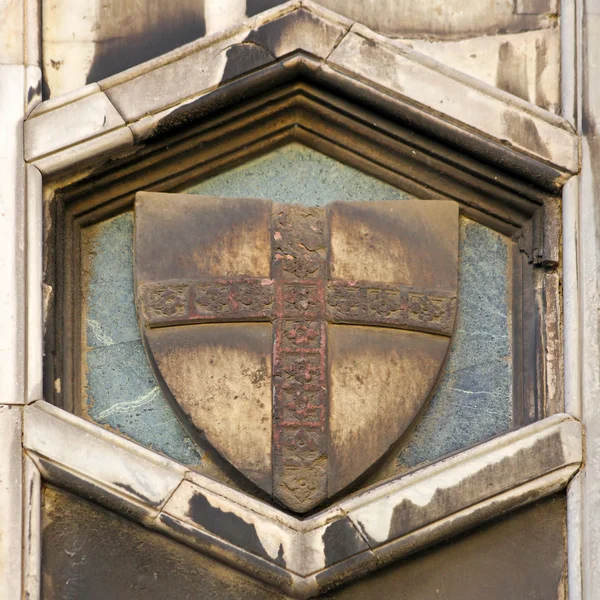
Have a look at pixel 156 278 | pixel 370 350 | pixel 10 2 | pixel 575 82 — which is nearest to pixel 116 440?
pixel 156 278

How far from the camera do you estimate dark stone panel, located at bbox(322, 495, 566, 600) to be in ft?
13.0

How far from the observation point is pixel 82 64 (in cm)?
429

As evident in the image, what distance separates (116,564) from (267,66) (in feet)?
4.93

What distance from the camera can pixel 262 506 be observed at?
3.96 meters

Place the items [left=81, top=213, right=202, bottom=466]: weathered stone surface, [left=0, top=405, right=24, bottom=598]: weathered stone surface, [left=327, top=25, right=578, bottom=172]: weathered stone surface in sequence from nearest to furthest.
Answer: [left=0, top=405, right=24, bottom=598]: weathered stone surface, [left=81, top=213, right=202, bottom=466]: weathered stone surface, [left=327, top=25, right=578, bottom=172]: weathered stone surface

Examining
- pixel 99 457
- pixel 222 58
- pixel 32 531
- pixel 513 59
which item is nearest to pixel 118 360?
pixel 99 457

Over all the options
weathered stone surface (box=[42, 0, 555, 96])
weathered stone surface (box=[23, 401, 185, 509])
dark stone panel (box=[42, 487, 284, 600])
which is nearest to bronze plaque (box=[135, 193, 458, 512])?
weathered stone surface (box=[23, 401, 185, 509])

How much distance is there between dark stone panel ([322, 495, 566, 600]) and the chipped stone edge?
1058 mm

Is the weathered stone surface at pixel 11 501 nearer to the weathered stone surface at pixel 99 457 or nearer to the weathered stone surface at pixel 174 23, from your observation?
the weathered stone surface at pixel 99 457

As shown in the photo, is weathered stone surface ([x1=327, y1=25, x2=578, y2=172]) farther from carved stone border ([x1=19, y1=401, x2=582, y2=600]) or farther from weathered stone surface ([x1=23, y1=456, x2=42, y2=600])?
weathered stone surface ([x1=23, y1=456, x2=42, y2=600])

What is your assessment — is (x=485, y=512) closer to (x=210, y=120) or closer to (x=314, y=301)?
(x=314, y=301)

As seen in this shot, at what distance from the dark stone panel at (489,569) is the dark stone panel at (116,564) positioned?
33cm

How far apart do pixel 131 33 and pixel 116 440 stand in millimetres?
1228

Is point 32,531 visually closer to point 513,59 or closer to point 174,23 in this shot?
point 174,23
